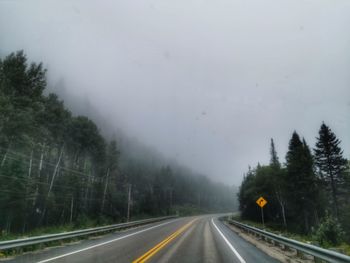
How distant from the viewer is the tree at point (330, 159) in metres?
42.2

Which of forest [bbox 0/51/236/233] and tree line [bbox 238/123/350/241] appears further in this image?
tree line [bbox 238/123/350/241]

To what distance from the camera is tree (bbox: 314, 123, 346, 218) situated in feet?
A: 138

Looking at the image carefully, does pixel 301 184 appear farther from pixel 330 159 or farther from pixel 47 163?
pixel 47 163

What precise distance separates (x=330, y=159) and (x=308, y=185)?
552cm

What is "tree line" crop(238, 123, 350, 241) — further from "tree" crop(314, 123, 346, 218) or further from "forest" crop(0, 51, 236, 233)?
"forest" crop(0, 51, 236, 233)

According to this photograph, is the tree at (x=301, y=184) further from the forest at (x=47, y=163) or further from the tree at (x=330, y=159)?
the forest at (x=47, y=163)

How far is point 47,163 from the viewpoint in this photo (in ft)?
129

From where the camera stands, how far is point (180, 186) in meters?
137

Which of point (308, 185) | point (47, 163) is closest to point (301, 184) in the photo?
point (308, 185)

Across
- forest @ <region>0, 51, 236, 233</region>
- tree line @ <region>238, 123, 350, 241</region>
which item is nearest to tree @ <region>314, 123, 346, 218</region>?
tree line @ <region>238, 123, 350, 241</region>

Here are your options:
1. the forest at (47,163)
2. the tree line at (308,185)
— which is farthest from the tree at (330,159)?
the forest at (47,163)

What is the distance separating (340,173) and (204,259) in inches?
1621

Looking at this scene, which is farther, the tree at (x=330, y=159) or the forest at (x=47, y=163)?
the tree at (x=330, y=159)

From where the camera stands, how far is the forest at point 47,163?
86.5ft
